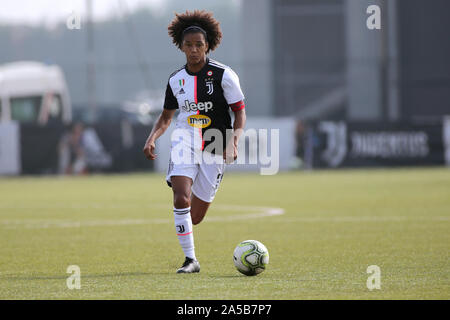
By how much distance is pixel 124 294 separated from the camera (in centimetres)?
697

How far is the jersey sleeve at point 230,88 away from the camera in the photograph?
8906 millimetres

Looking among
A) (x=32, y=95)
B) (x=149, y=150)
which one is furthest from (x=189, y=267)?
(x=32, y=95)

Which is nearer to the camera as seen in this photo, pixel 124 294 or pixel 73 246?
pixel 124 294

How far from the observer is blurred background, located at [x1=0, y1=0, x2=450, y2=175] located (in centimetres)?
2942

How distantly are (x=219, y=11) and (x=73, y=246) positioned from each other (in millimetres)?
56631

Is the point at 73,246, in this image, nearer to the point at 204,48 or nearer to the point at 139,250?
the point at 139,250

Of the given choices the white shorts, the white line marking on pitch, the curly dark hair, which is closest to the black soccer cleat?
the white shorts

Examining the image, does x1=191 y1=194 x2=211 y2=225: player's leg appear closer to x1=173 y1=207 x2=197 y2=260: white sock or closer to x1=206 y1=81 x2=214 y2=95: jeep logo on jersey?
x1=173 y1=207 x2=197 y2=260: white sock

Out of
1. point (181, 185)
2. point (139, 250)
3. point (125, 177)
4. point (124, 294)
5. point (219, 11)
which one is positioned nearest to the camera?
point (124, 294)

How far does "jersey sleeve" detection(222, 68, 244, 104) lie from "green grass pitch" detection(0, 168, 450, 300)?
5.23 feet

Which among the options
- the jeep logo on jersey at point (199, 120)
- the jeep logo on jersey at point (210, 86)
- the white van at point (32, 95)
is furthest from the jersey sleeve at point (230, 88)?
the white van at point (32, 95)

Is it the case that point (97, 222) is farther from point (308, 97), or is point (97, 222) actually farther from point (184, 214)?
point (308, 97)
